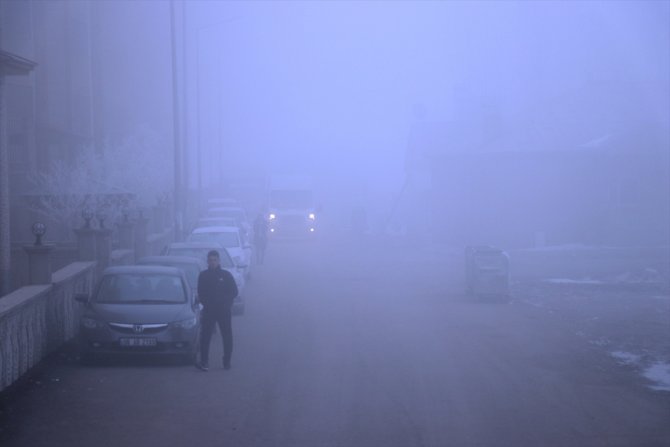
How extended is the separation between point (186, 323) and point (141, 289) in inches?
48.3

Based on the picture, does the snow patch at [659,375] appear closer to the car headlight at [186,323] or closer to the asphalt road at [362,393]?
the asphalt road at [362,393]

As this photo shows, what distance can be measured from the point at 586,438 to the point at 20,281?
15387 mm

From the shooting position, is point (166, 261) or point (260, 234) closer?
point (166, 261)

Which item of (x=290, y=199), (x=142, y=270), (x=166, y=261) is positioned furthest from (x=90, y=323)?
(x=290, y=199)

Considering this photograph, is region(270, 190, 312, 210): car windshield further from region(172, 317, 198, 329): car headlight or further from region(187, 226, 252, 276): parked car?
region(172, 317, 198, 329): car headlight

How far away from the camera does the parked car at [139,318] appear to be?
1357cm

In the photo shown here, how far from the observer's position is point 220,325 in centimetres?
1345

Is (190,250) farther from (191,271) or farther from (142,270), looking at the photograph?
(142,270)

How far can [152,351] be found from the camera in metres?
13.6

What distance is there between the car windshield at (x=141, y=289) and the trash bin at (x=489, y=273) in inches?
361

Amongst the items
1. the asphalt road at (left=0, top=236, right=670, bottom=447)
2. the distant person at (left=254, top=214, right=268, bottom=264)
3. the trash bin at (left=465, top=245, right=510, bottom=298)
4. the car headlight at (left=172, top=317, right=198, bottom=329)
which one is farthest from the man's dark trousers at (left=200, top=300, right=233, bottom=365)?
the distant person at (left=254, top=214, right=268, bottom=264)

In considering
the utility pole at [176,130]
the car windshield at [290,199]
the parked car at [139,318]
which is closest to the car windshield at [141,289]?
the parked car at [139,318]

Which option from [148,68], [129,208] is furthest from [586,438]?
[148,68]

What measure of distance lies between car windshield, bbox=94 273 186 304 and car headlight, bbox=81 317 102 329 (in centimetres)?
58
